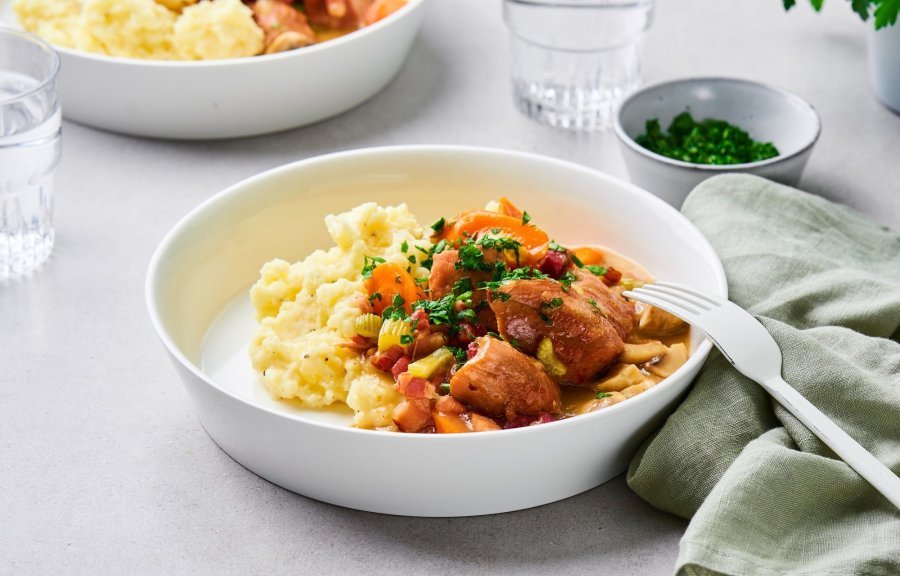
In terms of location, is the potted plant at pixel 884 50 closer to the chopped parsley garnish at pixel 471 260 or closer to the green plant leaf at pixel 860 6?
the green plant leaf at pixel 860 6

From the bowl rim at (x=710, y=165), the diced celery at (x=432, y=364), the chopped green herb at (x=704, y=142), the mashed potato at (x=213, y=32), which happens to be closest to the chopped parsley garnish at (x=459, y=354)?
the diced celery at (x=432, y=364)

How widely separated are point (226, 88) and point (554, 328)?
2091mm

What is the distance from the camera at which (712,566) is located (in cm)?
245

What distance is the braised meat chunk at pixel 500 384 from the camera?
289 centimetres

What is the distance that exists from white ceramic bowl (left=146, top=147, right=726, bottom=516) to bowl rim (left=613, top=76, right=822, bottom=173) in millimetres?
384

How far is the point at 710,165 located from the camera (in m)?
4.02

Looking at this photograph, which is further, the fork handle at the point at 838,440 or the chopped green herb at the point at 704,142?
the chopped green herb at the point at 704,142

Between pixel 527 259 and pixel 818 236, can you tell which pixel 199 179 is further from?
pixel 818 236

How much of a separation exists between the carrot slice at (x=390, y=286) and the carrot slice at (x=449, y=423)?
41cm

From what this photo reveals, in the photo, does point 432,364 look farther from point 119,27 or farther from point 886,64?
point 886,64

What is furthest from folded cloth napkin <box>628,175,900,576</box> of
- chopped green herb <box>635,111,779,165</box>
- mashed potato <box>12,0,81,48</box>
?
mashed potato <box>12,0,81,48</box>

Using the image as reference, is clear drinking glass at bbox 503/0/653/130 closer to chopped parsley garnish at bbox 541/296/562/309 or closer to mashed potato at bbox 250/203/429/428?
mashed potato at bbox 250/203/429/428

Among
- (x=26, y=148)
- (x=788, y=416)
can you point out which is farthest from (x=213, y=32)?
(x=788, y=416)

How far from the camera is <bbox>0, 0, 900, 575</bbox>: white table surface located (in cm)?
280
